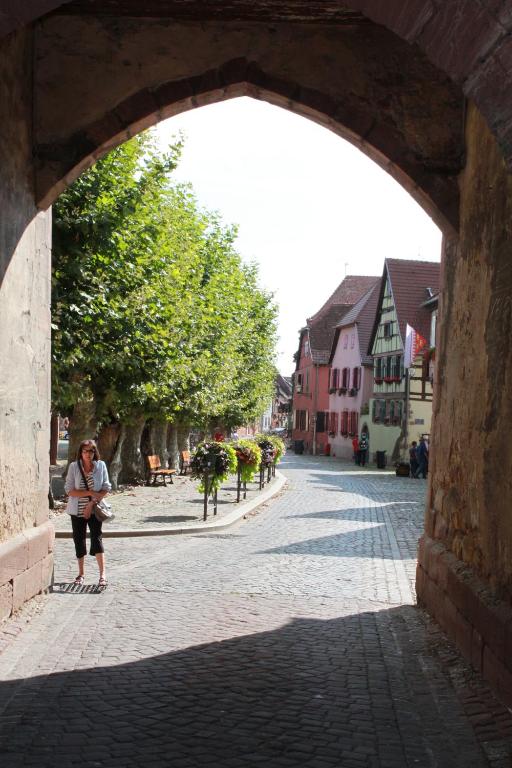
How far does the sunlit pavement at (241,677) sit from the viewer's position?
475 cm

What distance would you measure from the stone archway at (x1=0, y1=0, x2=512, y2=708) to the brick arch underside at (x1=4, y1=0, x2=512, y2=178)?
9.82 feet

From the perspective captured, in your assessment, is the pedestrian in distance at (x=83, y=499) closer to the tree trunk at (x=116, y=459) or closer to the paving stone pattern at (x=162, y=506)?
the paving stone pattern at (x=162, y=506)

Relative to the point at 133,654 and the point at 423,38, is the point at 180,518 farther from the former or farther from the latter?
the point at 423,38

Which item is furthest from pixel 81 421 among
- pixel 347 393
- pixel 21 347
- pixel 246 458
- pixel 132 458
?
pixel 347 393

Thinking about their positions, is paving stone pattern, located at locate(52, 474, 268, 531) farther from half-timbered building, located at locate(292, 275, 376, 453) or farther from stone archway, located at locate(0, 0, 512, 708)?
half-timbered building, located at locate(292, 275, 376, 453)

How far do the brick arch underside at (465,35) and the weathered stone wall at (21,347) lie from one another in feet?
10.1

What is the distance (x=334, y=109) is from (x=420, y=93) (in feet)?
2.54

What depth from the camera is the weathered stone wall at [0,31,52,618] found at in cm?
742

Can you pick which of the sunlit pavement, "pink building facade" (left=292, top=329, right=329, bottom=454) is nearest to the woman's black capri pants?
the sunlit pavement

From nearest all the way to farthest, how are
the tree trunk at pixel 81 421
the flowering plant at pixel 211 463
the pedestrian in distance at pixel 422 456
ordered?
the flowering plant at pixel 211 463 < the tree trunk at pixel 81 421 < the pedestrian in distance at pixel 422 456

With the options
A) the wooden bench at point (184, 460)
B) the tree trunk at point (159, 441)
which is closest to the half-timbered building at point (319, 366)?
the wooden bench at point (184, 460)

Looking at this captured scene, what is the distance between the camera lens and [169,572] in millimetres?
10531

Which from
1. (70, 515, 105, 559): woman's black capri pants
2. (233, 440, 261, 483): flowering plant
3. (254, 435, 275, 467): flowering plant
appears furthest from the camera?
(254, 435, 275, 467): flowering plant


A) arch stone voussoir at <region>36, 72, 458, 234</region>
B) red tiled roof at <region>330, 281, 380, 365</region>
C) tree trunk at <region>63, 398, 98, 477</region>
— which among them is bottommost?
tree trunk at <region>63, 398, 98, 477</region>
